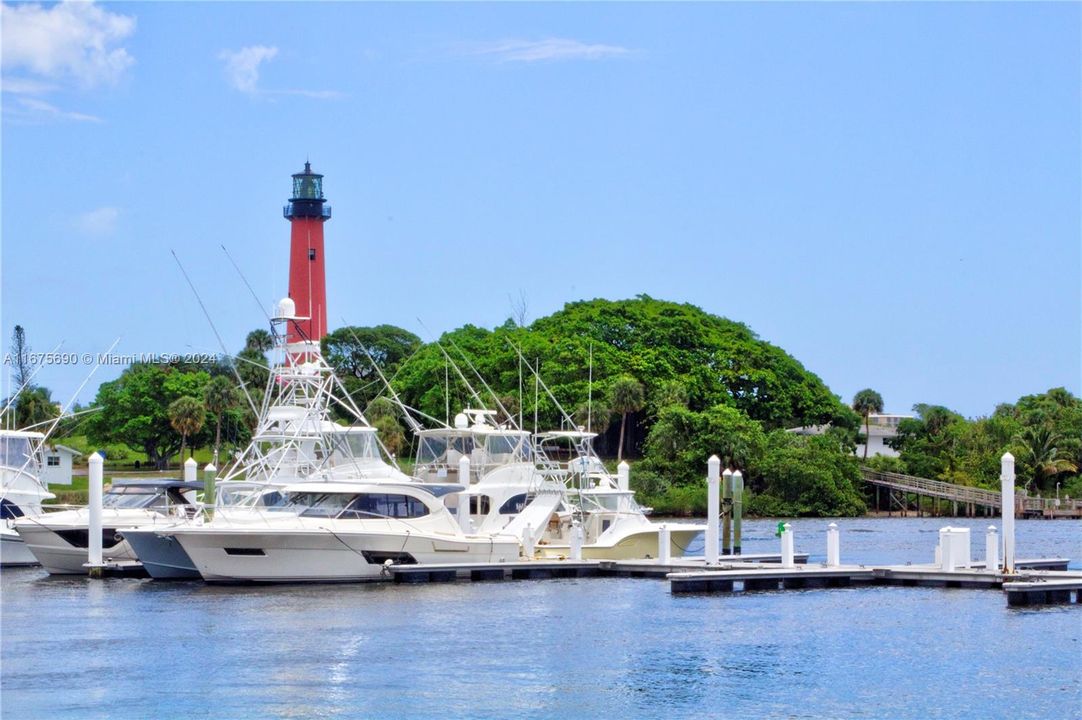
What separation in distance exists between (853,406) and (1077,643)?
234 ft

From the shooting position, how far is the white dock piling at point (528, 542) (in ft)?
149

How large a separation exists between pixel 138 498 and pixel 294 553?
8266 millimetres

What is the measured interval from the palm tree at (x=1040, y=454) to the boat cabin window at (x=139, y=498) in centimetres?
5755

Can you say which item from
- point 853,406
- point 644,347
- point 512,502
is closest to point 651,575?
point 512,502

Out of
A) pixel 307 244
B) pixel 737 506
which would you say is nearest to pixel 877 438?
pixel 307 244

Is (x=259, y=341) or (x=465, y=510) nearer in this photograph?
(x=465, y=510)

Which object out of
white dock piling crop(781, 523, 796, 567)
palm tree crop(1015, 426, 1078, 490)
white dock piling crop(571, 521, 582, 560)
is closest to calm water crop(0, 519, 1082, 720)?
white dock piling crop(781, 523, 796, 567)

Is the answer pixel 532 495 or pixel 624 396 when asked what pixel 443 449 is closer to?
pixel 532 495

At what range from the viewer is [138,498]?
47.5 meters

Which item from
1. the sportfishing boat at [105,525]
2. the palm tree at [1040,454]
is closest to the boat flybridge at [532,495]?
the sportfishing boat at [105,525]

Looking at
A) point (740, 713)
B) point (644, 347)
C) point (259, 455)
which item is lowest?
point (740, 713)

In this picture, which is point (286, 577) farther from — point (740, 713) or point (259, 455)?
point (740, 713)

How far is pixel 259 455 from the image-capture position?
144 feet

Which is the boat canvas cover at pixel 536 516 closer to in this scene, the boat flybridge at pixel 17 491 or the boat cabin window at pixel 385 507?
the boat cabin window at pixel 385 507
